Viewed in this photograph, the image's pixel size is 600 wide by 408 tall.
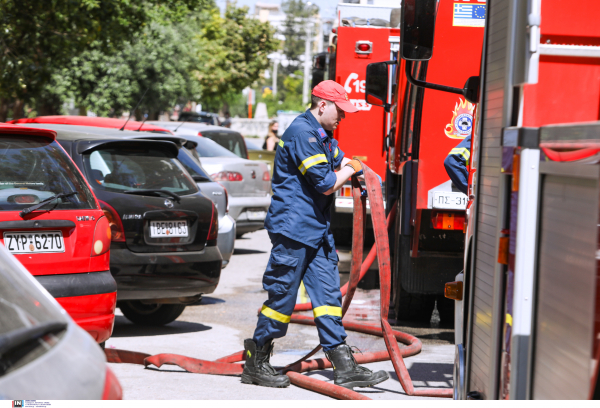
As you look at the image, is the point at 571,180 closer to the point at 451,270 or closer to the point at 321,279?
the point at 321,279

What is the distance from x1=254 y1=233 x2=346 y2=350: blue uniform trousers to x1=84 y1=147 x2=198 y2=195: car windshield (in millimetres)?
1873

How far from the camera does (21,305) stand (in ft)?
7.14

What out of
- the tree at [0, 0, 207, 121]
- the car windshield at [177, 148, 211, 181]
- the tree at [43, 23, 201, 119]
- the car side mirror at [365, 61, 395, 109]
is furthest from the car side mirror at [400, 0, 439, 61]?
the tree at [43, 23, 201, 119]

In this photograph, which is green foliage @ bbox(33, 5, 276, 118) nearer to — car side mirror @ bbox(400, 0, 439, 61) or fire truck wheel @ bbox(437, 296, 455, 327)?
fire truck wheel @ bbox(437, 296, 455, 327)

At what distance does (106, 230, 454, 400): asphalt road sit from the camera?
16.3 feet

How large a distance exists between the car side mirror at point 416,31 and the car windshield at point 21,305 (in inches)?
104

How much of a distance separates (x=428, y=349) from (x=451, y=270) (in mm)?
703

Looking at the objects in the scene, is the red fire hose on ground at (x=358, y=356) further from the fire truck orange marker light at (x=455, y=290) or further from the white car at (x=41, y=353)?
the white car at (x=41, y=353)

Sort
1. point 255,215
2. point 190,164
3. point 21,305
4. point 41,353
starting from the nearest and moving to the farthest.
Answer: point 41,353 < point 21,305 < point 190,164 < point 255,215

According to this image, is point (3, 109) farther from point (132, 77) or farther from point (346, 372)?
point (346, 372)

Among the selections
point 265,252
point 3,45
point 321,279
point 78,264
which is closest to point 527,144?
point 321,279

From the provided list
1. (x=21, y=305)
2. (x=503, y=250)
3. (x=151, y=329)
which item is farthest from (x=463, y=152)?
(x=21, y=305)

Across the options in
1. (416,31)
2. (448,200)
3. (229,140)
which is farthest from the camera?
(229,140)

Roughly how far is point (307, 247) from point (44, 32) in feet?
32.1
